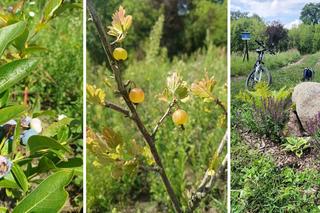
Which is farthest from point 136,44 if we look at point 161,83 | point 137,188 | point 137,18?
point 137,188

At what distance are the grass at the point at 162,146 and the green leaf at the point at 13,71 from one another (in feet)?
4.56

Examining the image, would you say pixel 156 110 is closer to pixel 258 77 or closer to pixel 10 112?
pixel 258 77

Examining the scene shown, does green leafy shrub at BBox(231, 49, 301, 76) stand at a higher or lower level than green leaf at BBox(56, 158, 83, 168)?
higher

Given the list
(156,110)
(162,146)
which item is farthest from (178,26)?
(162,146)

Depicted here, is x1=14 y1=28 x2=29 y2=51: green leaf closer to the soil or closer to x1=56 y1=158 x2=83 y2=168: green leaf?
x1=56 y1=158 x2=83 y2=168: green leaf

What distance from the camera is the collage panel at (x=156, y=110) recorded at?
1.90 m

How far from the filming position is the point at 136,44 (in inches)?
173

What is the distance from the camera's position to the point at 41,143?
133 centimetres

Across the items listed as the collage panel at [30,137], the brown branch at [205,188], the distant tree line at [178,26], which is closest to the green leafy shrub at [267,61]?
the brown branch at [205,188]

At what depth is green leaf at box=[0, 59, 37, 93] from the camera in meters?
1.24

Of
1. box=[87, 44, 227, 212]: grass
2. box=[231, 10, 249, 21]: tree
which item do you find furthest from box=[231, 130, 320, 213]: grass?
box=[231, 10, 249, 21]: tree

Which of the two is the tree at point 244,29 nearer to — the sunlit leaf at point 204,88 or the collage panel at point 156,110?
the collage panel at point 156,110

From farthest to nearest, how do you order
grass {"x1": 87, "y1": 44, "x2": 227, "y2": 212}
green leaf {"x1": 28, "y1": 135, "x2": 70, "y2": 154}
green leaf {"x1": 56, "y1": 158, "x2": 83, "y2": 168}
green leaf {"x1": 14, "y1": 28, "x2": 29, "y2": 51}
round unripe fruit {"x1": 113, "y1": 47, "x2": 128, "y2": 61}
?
grass {"x1": 87, "y1": 44, "x2": 227, "y2": 212}
round unripe fruit {"x1": 113, "y1": 47, "x2": 128, "y2": 61}
green leaf {"x1": 56, "y1": 158, "x2": 83, "y2": 168}
green leaf {"x1": 14, "y1": 28, "x2": 29, "y2": 51}
green leaf {"x1": 28, "y1": 135, "x2": 70, "y2": 154}

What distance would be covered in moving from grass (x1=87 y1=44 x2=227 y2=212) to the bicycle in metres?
0.57
